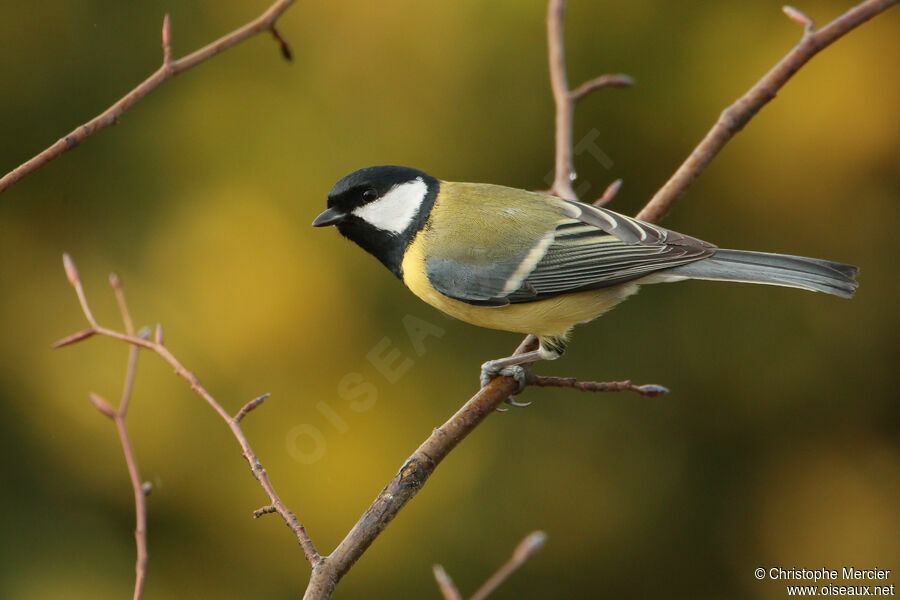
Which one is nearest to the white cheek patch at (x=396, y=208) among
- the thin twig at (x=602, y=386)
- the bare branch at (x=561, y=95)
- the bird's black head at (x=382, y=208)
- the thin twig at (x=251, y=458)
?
the bird's black head at (x=382, y=208)

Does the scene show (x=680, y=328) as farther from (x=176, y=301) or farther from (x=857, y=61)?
(x=176, y=301)

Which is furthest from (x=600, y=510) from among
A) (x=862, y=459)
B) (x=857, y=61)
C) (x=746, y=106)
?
(x=857, y=61)

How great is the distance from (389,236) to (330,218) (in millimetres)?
154

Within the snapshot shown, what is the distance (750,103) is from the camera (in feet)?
5.94

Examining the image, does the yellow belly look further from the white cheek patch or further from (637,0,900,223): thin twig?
(637,0,900,223): thin twig

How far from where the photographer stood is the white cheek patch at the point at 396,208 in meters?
1.85

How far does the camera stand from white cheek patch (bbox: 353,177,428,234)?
6.07 feet

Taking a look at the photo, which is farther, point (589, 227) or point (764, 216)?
point (764, 216)

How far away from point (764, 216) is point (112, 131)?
210 cm

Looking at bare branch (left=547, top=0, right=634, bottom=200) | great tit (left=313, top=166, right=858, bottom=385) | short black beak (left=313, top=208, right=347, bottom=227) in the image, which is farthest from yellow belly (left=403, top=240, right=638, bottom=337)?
bare branch (left=547, top=0, right=634, bottom=200)

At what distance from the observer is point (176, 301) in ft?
8.54

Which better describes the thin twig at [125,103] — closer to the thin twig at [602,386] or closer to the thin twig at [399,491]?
the thin twig at [399,491]

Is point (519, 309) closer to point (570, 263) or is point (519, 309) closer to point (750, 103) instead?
point (570, 263)

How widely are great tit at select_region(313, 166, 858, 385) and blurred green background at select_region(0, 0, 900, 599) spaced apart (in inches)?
28.1
